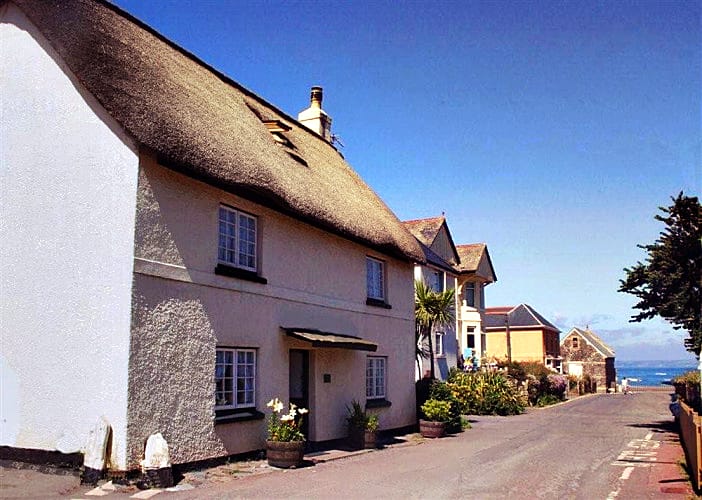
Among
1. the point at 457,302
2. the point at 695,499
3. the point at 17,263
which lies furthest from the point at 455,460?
the point at 457,302

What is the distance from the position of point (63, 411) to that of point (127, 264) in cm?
253

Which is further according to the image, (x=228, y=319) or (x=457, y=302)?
(x=457, y=302)

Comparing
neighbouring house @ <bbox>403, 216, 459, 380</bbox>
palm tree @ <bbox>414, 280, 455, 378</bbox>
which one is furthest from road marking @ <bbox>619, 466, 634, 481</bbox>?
neighbouring house @ <bbox>403, 216, 459, 380</bbox>

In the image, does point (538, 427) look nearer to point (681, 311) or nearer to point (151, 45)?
point (681, 311)

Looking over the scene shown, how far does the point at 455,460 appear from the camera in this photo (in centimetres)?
1495

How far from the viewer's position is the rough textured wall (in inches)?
434

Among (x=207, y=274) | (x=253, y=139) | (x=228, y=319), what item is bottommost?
(x=228, y=319)

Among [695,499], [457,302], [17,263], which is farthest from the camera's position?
[457,302]

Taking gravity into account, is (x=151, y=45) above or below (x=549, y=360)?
above

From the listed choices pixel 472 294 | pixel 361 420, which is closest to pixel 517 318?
pixel 472 294

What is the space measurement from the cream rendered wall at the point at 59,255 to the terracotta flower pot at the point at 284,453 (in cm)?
332

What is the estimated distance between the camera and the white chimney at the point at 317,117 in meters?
25.0

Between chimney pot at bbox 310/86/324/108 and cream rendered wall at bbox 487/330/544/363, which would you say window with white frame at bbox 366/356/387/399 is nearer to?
chimney pot at bbox 310/86/324/108

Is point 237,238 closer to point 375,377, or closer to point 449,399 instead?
point 375,377
